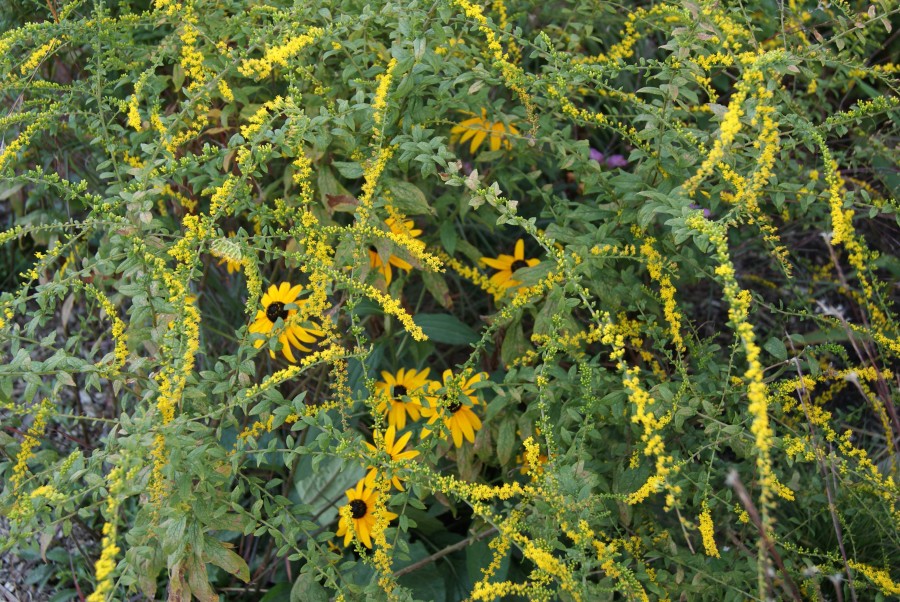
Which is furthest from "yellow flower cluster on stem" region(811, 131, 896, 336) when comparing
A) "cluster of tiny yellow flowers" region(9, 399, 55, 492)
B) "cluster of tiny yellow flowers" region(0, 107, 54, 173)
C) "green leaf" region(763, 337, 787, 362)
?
"cluster of tiny yellow flowers" region(0, 107, 54, 173)

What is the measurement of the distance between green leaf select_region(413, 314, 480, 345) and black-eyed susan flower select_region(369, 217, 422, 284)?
0.19 m

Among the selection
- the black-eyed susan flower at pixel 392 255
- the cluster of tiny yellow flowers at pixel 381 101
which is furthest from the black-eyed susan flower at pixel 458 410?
the cluster of tiny yellow flowers at pixel 381 101

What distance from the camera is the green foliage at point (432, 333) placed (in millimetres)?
1631

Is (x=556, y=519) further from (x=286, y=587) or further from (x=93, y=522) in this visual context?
(x=93, y=522)

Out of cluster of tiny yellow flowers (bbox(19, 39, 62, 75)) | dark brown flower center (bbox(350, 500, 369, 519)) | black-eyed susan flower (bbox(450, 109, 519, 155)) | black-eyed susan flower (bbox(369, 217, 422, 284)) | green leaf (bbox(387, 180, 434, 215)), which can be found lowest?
dark brown flower center (bbox(350, 500, 369, 519))

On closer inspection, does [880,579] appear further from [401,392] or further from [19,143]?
[19,143]

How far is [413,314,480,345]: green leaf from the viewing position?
2.29 metres

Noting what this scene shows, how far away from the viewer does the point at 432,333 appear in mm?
2289

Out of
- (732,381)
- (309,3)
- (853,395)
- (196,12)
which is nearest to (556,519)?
(732,381)

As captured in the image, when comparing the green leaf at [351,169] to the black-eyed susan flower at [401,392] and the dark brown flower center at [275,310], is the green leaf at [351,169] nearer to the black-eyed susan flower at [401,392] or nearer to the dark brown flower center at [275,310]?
the dark brown flower center at [275,310]

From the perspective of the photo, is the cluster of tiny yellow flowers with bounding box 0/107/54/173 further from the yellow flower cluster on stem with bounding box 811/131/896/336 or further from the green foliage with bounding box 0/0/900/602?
the yellow flower cluster on stem with bounding box 811/131/896/336

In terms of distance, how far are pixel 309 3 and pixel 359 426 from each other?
119 cm

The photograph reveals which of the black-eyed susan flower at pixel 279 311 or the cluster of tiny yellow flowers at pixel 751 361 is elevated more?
the cluster of tiny yellow flowers at pixel 751 361

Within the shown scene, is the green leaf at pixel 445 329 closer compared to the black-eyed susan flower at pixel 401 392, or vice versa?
the black-eyed susan flower at pixel 401 392
